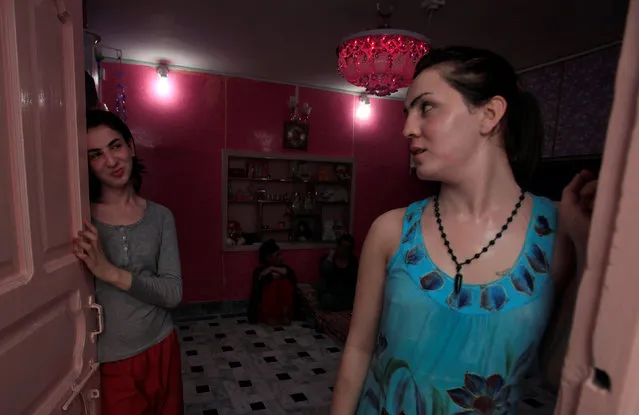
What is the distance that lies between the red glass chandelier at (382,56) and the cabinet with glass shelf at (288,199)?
2.23 meters

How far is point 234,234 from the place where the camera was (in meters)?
4.26

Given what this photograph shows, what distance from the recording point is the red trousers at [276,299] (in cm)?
385

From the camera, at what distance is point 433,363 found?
2.53ft

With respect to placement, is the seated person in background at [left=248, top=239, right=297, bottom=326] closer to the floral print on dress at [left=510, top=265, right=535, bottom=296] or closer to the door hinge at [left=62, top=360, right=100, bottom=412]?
the door hinge at [left=62, top=360, right=100, bottom=412]

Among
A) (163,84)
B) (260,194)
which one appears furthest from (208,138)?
(260,194)

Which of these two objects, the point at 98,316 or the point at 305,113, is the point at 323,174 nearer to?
the point at 305,113

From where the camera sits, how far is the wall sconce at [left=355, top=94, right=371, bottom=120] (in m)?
4.61

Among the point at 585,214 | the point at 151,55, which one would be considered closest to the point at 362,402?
the point at 585,214

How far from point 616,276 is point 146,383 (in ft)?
4.69

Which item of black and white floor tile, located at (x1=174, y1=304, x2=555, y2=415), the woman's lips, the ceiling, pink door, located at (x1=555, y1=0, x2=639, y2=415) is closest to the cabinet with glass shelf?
black and white floor tile, located at (x1=174, y1=304, x2=555, y2=415)

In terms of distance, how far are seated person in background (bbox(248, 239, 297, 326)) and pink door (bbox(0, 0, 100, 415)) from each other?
273 centimetres

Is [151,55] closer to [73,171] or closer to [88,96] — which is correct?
[88,96]

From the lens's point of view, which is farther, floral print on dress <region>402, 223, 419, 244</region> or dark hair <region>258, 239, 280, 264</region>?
dark hair <region>258, 239, 280, 264</region>

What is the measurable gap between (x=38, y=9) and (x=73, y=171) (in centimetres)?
41
